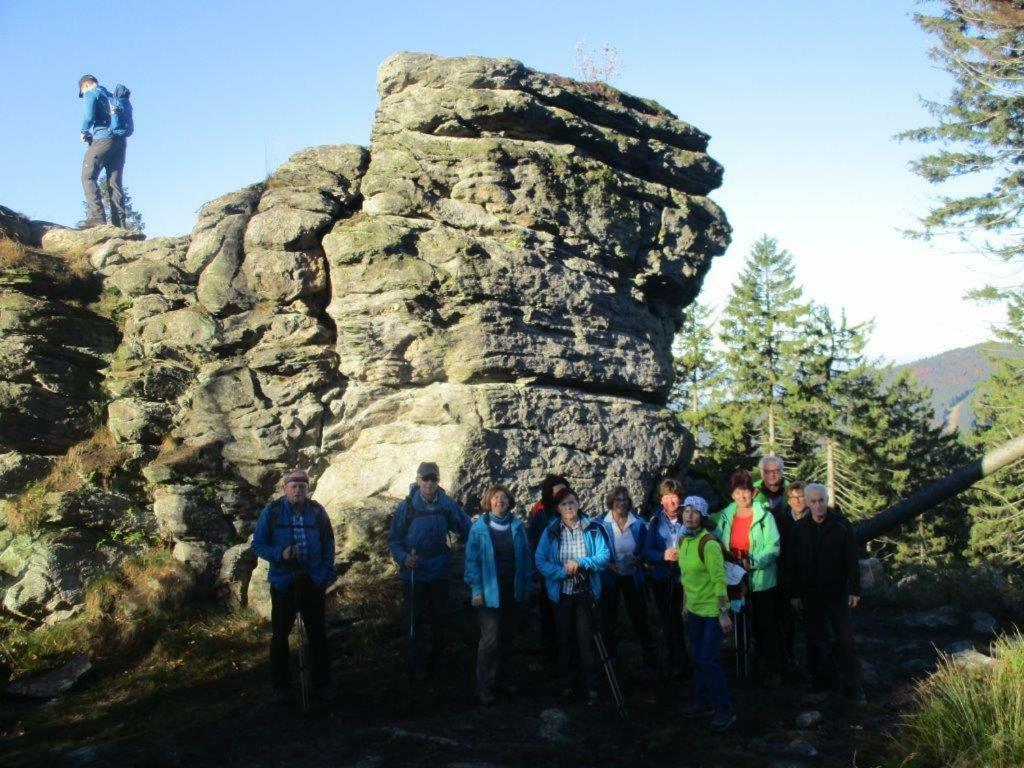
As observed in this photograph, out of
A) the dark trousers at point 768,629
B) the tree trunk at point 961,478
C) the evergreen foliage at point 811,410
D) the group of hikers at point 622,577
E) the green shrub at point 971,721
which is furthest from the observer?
the evergreen foliage at point 811,410

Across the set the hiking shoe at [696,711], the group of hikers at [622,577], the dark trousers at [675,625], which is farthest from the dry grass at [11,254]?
the hiking shoe at [696,711]

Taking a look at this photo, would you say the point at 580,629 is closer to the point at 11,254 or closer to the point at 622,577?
the point at 622,577

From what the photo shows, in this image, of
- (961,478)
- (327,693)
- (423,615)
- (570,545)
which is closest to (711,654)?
(570,545)

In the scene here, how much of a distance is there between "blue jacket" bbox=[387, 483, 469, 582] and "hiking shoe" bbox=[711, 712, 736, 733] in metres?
3.15

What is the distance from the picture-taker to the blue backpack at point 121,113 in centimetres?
1595

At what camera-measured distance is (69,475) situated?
36.8ft

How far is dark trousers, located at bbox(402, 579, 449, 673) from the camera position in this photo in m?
8.84

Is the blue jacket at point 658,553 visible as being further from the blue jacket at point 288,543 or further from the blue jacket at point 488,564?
the blue jacket at point 288,543

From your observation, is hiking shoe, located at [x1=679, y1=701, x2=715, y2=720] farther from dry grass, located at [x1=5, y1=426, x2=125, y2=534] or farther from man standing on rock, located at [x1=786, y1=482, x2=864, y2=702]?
dry grass, located at [x1=5, y1=426, x2=125, y2=534]

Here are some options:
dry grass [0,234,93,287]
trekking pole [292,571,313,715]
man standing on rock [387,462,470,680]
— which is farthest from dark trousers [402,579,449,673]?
dry grass [0,234,93,287]

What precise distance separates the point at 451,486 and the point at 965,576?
28.3 feet

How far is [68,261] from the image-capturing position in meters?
13.1

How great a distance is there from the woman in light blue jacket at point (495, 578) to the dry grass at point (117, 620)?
171 inches

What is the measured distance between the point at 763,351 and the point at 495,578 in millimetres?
29649
